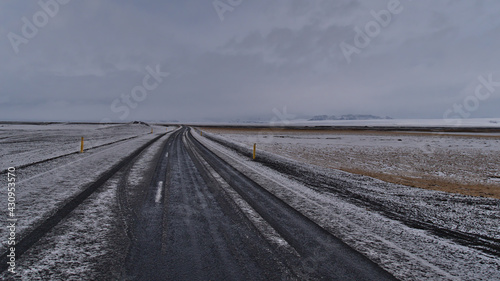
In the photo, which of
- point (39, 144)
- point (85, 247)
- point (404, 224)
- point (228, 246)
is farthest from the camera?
point (39, 144)

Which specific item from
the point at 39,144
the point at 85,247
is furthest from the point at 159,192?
the point at 39,144

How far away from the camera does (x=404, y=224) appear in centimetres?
525

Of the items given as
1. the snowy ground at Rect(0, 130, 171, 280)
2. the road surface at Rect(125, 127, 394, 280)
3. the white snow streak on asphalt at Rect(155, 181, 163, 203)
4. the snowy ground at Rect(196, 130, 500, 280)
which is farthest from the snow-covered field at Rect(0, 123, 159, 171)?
the snowy ground at Rect(196, 130, 500, 280)

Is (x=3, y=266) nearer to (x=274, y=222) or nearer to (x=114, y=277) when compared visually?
(x=114, y=277)

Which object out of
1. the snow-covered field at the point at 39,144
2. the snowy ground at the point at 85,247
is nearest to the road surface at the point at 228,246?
the snowy ground at the point at 85,247

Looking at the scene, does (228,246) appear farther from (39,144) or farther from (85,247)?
(39,144)

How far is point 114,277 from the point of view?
3139 millimetres

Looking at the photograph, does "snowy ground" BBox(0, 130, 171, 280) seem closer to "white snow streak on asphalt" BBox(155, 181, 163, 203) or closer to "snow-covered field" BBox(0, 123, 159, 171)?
"white snow streak on asphalt" BBox(155, 181, 163, 203)

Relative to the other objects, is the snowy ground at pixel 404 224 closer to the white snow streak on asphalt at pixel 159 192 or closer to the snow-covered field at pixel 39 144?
the white snow streak on asphalt at pixel 159 192

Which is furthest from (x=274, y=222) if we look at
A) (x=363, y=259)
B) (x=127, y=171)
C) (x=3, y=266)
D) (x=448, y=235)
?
(x=127, y=171)

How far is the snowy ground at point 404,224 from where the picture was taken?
11.9 feet

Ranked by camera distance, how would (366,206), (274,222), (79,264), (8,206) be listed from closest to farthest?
(79,264), (274,222), (8,206), (366,206)

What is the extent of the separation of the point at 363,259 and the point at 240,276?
192 centimetres

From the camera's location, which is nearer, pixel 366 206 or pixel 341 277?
pixel 341 277
